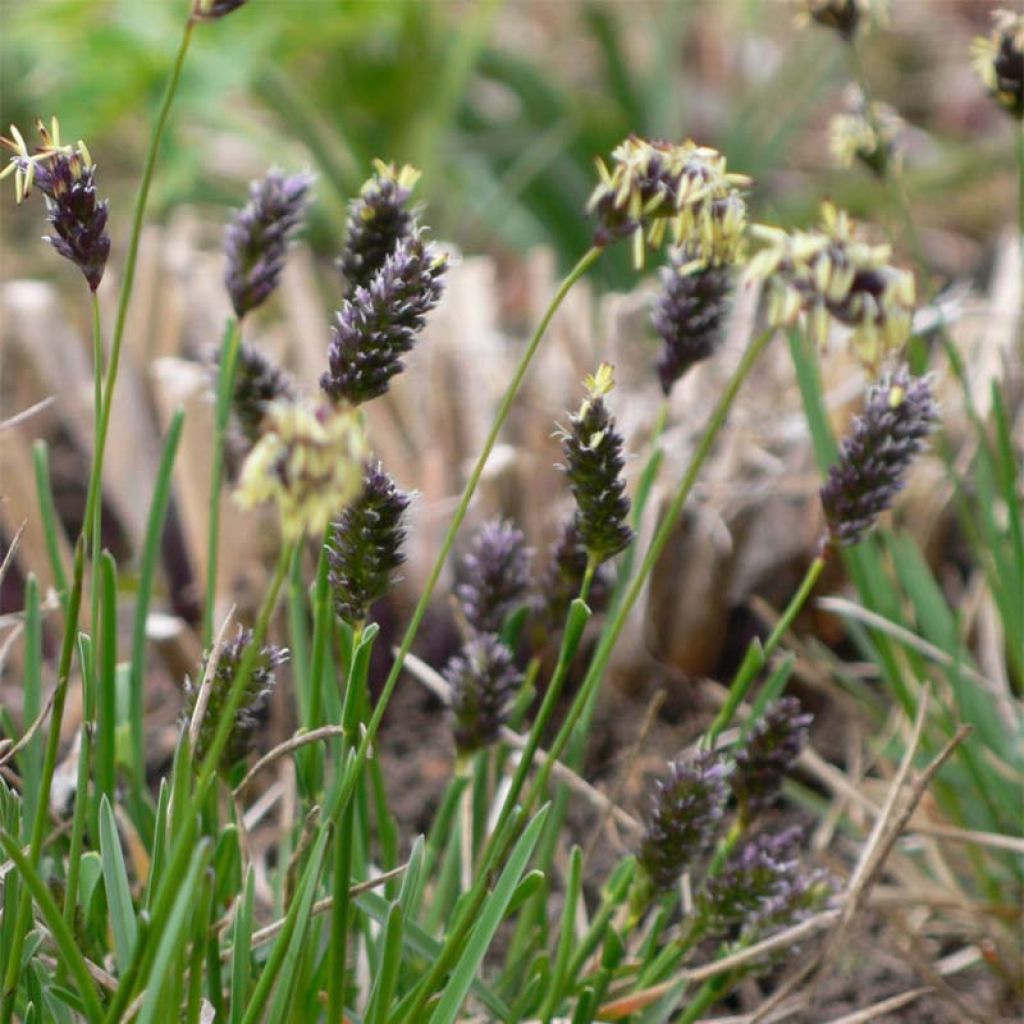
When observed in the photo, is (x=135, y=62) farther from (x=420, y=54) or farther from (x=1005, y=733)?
(x=1005, y=733)

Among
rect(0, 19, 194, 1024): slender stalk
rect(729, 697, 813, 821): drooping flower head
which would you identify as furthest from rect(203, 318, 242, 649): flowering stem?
rect(729, 697, 813, 821): drooping flower head

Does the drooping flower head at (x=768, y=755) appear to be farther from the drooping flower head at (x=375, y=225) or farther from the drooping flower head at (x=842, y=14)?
the drooping flower head at (x=842, y=14)

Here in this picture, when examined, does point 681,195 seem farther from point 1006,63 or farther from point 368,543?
point 1006,63

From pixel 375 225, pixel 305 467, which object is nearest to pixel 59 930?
pixel 305 467

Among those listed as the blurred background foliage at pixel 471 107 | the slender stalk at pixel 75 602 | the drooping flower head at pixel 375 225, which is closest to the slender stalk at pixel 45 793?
the slender stalk at pixel 75 602

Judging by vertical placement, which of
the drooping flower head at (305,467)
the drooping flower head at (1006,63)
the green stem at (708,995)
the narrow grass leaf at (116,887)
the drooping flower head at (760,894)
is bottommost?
the green stem at (708,995)

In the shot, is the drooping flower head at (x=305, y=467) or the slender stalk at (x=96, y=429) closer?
the drooping flower head at (x=305, y=467)
